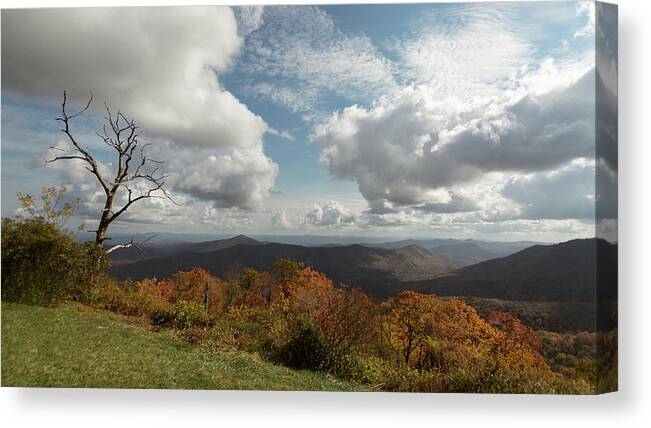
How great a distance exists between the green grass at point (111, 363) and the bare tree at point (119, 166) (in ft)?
3.98

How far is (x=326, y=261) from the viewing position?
18.4ft

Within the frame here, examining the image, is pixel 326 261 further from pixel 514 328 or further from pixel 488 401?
pixel 488 401

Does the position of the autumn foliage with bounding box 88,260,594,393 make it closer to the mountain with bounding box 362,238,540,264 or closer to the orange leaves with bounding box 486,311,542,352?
the orange leaves with bounding box 486,311,542,352

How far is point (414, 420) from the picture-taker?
5.17 m

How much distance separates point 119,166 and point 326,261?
3067 millimetres

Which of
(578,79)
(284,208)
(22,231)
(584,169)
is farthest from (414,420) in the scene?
(22,231)

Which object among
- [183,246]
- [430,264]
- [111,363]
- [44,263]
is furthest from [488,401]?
[44,263]

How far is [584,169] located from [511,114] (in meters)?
1.03

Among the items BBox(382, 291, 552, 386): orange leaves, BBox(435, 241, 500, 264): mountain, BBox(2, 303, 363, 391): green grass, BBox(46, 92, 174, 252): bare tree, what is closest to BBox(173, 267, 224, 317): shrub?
BBox(2, 303, 363, 391): green grass

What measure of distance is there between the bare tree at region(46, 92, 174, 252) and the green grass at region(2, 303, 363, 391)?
47.8 inches

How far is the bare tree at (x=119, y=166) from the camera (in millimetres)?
5625

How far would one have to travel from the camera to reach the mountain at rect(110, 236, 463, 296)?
5414 mm

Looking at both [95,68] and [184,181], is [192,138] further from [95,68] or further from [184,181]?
[95,68]

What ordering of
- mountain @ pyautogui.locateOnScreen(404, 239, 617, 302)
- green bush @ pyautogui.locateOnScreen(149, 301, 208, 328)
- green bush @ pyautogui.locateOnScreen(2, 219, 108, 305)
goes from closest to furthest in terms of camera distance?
mountain @ pyautogui.locateOnScreen(404, 239, 617, 302) → green bush @ pyautogui.locateOnScreen(2, 219, 108, 305) → green bush @ pyautogui.locateOnScreen(149, 301, 208, 328)
